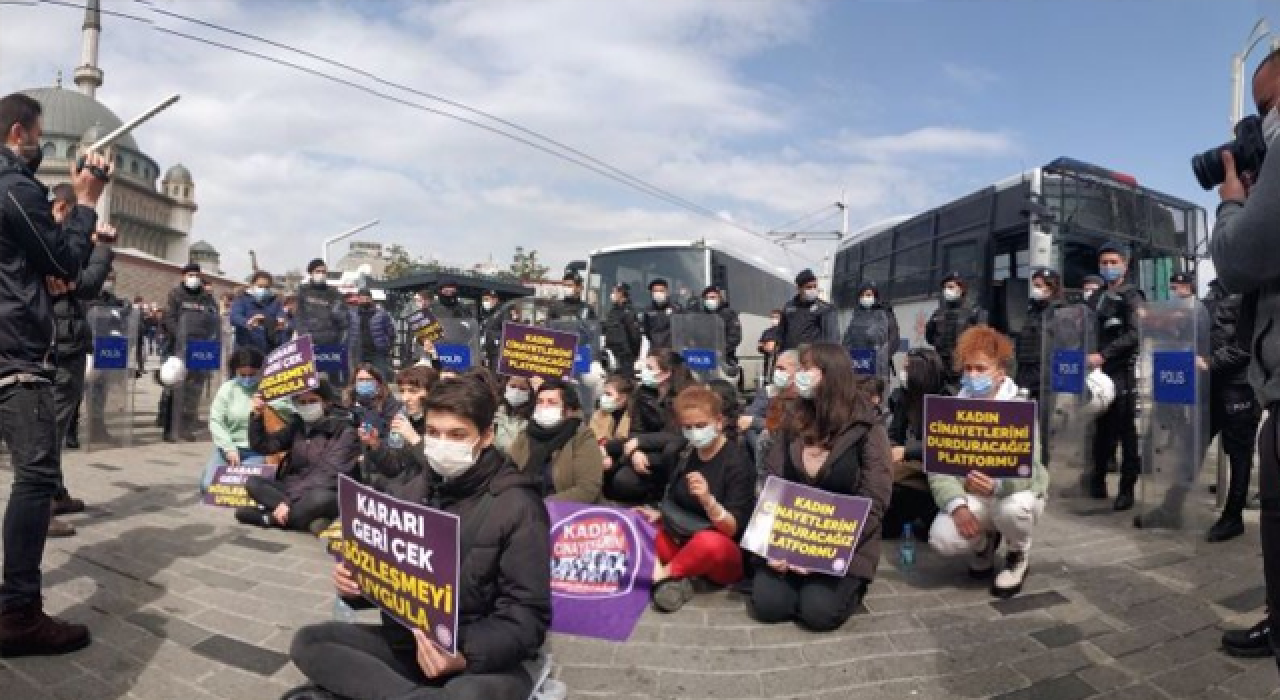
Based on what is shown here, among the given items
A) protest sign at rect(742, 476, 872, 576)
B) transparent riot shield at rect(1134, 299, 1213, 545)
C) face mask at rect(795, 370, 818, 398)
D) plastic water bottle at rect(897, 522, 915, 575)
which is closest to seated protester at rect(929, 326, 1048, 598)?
plastic water bottle at rect(897, 522, 915, 575)

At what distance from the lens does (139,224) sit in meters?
77.3

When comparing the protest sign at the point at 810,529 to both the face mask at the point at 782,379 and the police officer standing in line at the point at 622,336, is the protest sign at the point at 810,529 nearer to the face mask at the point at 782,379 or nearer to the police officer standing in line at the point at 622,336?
→ the face mask at the point at 782,379

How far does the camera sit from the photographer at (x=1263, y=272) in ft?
6.13

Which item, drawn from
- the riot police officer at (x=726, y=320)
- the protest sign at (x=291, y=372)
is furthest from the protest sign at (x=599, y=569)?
the riot police officer at (x=726, y=320)

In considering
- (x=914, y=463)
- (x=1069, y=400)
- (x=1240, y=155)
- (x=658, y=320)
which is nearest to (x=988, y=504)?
(x=914, y=463)

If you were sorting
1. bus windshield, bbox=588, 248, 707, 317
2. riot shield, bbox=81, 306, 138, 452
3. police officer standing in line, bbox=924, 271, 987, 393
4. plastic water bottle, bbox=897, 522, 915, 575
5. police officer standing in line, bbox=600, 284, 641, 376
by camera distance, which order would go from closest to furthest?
plastic water bottle, bbox=897, 522, 915, 575
riot shield, bbox=81, 306, 138, 452
police officer standing in line, bbox=924, 271, 987, 393
police officer standing in line, bbox=600, 284, 641, 376
bus windshield, bbox=588, 248, 707, 317

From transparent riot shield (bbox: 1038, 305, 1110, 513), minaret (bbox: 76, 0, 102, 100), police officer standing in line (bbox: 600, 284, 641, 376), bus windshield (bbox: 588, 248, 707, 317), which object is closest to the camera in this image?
transparent riot shield (bbox: 1038, 305, 1110, 513)

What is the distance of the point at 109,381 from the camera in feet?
28.5

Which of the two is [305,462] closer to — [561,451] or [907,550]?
[561,451]

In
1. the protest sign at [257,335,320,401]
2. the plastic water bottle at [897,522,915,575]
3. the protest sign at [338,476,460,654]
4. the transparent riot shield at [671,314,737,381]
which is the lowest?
the plastic water bottle at [897,522,915,575]

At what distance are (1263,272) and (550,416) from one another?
4.23m

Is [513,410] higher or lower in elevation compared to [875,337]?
lower

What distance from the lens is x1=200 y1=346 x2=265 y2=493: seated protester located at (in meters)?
6.13

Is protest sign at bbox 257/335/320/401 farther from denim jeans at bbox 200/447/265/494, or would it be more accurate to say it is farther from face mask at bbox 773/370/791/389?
face mask at bbox 773/370/791/389
